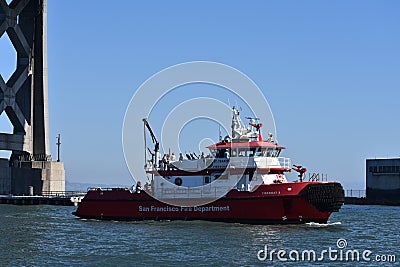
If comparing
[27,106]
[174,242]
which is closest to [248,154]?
[174,242]

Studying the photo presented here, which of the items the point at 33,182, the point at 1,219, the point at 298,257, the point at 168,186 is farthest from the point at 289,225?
the point at 33,182

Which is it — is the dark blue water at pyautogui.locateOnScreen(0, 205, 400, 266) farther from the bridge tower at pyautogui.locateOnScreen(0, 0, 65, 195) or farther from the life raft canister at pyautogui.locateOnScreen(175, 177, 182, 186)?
the bridge tower at pyautogui.locateOnScreen(0, 0, 65, 195)

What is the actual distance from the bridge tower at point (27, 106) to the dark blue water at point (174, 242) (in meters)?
30.6

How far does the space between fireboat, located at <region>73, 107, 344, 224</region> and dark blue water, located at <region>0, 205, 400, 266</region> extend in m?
0.77

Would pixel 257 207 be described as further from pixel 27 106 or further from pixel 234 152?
pixel 27 106

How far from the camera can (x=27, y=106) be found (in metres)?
77.9

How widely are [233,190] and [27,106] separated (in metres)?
42.7

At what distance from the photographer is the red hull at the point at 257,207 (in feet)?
126

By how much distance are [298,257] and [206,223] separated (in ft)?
38.9

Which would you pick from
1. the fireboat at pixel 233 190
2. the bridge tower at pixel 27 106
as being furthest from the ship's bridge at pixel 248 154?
the bridge tower at pixel 27 106

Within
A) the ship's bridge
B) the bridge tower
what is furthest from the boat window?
the bridge tower

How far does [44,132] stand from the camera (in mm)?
76312

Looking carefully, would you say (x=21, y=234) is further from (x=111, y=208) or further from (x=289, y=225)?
(x=289, y=225)

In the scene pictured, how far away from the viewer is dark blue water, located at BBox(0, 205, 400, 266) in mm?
27844
